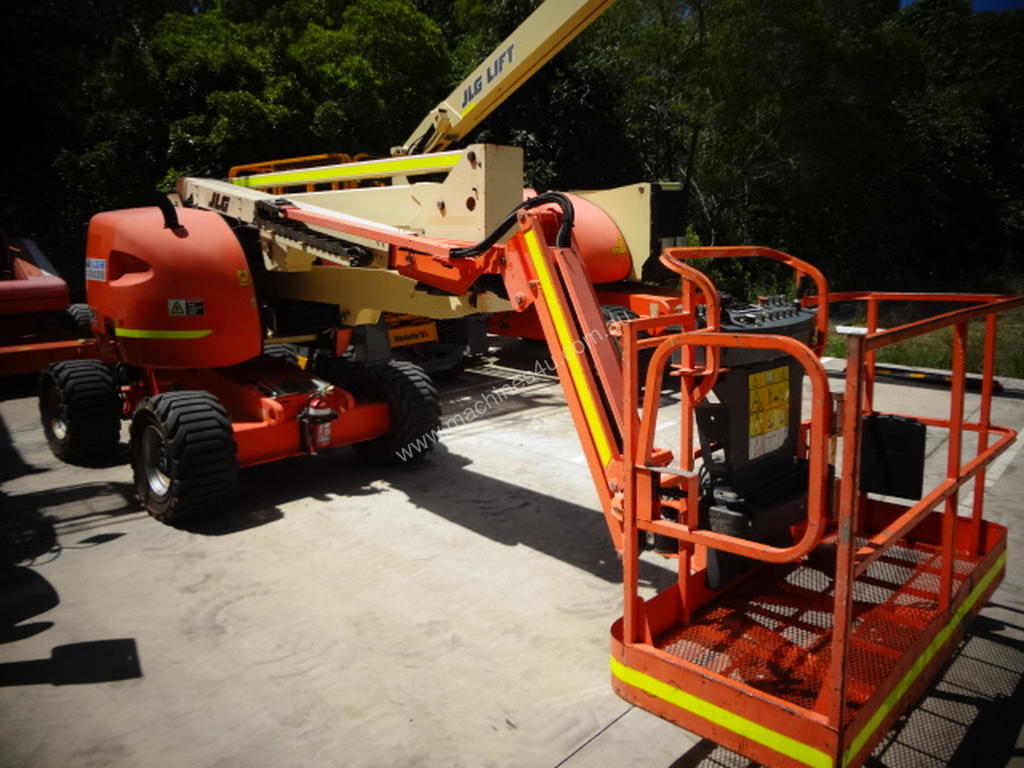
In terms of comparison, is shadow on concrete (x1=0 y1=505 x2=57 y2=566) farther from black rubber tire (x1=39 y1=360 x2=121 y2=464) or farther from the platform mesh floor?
the platform mesh floor

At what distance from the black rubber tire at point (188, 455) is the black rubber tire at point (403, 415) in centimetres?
136

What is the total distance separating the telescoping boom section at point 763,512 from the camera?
2494mm

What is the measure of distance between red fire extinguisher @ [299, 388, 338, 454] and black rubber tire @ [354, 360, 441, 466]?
621 millimetres

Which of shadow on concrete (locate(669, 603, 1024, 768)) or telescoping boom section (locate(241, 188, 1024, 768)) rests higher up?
telescoping boom section (locate(241, 188, 1024, 768))

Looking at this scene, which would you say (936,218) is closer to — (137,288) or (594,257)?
(594,257)

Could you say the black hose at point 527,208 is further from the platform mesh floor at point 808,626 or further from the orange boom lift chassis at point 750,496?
the platform mesh floor at point 808,626

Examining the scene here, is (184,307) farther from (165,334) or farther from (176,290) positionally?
(165,334)

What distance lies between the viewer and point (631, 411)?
9.34 feet

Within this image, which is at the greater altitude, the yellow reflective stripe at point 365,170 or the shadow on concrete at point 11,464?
the yellow reflective stripe at point 365,170

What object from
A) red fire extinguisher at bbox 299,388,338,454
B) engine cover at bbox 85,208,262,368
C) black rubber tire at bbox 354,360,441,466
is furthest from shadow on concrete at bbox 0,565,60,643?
black rubber tire at bbox 354,360,441,466

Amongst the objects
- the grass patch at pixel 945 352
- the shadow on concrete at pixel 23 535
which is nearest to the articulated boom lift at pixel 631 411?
the shadow on concrete at pixel 23 535

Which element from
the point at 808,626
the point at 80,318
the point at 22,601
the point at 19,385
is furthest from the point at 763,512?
the point at 80,318

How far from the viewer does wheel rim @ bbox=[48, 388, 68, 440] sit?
6.54 meters

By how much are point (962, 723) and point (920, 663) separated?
0.42 meters
